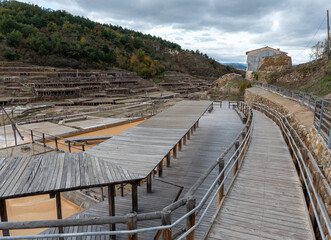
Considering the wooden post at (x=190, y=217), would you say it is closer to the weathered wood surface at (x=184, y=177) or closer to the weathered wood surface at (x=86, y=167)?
the weathered wood surface at (x=86, y=167)

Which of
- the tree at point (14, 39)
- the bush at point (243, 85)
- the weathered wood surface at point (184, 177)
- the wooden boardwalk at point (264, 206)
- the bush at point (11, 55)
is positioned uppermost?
the tree at point (14, 39)

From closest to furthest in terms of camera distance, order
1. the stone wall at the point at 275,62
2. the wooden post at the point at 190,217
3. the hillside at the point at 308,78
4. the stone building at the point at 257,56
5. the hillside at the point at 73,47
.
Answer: the wooden post at the point at 190,217 < the hillside at the point at 308,78 < the stone wall at the point at 275,62 < the stone building at the point at 257,56 < the hillside at the point at 73,47

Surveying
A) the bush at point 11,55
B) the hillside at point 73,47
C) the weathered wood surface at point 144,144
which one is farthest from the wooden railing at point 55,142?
the hillside at point 73,47

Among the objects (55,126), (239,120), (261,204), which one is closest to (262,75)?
(239,120)

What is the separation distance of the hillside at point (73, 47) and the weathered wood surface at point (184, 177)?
56062 millimetres

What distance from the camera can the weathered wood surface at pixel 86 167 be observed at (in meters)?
5.28

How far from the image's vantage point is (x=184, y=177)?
10.8 metres

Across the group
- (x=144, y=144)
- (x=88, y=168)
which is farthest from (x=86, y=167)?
(x=144, y=144)

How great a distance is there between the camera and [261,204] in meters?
5.04

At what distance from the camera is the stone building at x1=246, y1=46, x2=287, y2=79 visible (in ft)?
Answer: 128

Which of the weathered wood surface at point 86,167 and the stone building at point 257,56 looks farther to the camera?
the stone building at point 257,56

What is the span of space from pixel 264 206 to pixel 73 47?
72.9m

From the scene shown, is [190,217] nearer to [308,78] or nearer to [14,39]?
[308,78]

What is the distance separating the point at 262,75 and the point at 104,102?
24261 millimetres
